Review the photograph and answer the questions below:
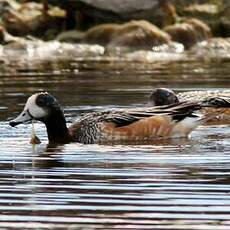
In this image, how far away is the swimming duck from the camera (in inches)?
563

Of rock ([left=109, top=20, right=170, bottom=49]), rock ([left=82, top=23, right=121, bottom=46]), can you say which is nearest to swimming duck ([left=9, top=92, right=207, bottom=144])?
rock ([left=109, top=20, right=170, bottom=49])

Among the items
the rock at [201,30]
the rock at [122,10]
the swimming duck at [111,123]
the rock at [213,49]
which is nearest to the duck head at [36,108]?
the swimming duck at [111,123]

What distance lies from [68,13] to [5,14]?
2304 millimetres

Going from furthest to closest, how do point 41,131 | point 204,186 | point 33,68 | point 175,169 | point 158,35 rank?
point 158,35
point 33,68
point 41,131
point 175,169
point 204,186

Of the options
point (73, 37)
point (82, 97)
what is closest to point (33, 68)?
point (82, 97)

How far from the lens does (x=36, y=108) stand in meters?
14.4

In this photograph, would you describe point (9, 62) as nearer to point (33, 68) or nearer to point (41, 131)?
point (33, 68)

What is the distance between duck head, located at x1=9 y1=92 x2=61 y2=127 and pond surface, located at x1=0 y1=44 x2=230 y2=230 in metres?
0.28

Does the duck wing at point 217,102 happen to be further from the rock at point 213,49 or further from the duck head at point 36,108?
the rock at point 213,49

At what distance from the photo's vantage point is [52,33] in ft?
136

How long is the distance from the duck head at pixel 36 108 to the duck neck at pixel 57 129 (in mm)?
96

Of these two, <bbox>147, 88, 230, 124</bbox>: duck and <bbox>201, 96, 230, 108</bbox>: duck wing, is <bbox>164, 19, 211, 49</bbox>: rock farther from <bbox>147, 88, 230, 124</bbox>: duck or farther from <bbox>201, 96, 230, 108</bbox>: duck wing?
<bbox>201, 96, 230, 108</bbox>: duck wing

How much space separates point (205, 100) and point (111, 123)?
3583 mm

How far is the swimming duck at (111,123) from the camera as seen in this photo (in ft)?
46.9
